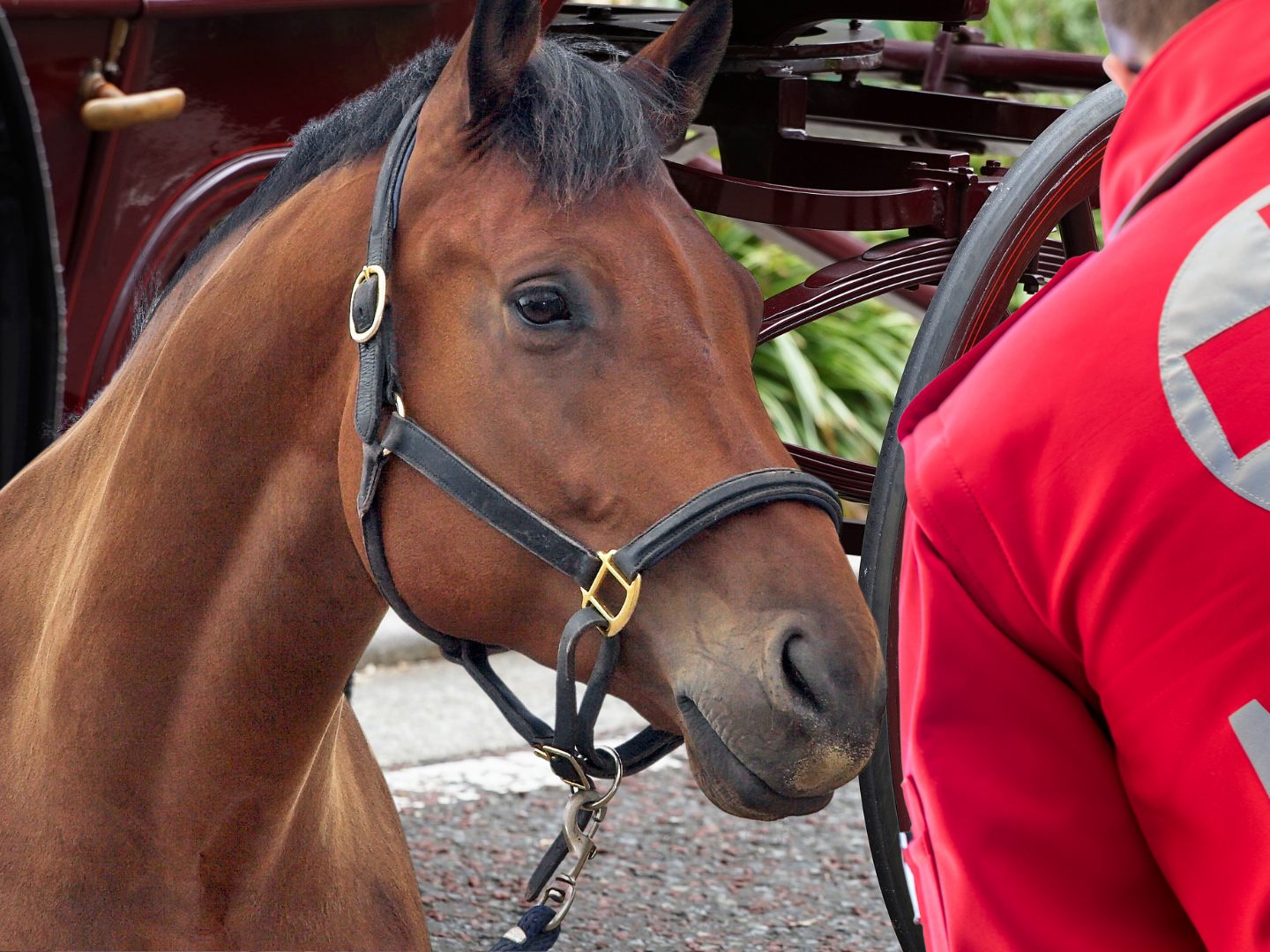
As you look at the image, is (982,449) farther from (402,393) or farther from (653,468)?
(402,393)

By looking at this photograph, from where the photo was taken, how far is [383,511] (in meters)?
1.32

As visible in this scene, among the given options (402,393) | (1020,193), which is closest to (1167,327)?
(402,393)

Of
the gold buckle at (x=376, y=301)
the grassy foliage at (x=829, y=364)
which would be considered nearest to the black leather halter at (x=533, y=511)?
the gold buckle at (x=376, y=301)

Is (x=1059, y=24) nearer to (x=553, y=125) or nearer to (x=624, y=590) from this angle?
(x=553, y=125)

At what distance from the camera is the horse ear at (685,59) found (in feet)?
4.78

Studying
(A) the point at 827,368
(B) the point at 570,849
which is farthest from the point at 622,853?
(A) the point at 827,368

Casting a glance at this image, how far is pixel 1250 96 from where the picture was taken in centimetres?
67

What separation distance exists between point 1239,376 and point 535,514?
2.40 feet

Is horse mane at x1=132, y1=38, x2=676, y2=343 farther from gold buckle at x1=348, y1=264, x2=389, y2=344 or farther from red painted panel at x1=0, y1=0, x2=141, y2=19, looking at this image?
red painted panel at x1=0, y1=0, x2=141, y2=19

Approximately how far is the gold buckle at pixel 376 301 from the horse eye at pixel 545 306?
14 centimetres

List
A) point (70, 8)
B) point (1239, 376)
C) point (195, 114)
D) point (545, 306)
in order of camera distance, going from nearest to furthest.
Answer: point (1239, 376), point (545, 306), point (70, 8), point (195, 114)

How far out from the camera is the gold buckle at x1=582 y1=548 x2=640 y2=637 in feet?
3.98

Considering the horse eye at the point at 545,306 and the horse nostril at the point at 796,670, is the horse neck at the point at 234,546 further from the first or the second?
the horse nostril at the point at 796,670

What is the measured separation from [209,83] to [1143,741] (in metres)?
2.12
